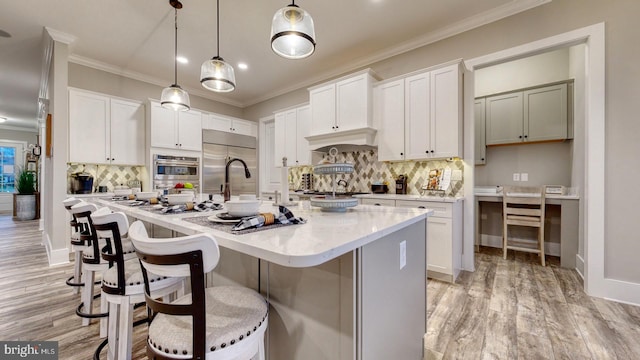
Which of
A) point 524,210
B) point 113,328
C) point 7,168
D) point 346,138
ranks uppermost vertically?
point 346,138

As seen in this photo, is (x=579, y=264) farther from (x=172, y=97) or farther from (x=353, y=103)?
(x=172, y=97)

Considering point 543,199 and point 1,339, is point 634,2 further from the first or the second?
point 1,339

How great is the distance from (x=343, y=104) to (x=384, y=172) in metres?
1.17

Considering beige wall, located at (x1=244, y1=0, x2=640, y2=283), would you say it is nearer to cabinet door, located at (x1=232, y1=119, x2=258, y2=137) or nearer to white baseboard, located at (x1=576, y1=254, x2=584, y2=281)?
white baseboard, located at (x1=576, y1=254, x2=584, y2=281)

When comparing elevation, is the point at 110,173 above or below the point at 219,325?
above

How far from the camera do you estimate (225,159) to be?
527 cm

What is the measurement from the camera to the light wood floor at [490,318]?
165 centimetres

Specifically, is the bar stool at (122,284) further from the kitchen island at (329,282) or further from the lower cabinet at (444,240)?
the lower cabinet at (444,240)

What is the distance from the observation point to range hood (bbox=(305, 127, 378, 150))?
3.51 m

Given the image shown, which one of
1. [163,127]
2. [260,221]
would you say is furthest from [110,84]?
[260,221]

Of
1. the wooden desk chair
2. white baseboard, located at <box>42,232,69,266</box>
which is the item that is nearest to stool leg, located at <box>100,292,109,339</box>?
white baseboard, located at <box>42,232,69,266</box>

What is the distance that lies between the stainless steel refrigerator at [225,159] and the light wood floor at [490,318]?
2.48m

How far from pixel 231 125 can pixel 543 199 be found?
17.4 ft

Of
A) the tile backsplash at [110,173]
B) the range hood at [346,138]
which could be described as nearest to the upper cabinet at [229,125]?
the tile backsplash at [110,173]
